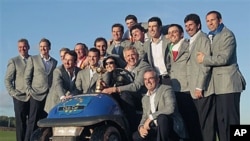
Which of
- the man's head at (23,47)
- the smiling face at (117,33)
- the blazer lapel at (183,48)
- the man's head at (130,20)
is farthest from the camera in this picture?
the man's head at (130,20)

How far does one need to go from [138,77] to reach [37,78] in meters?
2.69

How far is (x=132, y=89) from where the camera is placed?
7.93m

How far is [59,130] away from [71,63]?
1768mm

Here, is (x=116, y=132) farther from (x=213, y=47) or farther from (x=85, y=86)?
(x=213, y=47)

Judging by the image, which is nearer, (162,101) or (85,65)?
(162,101)

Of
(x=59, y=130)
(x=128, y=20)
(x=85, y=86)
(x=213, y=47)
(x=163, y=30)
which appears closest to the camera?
(x=59, y=130)

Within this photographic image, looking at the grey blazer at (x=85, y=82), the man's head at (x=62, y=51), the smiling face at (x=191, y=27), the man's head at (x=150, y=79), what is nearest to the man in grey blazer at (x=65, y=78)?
the grey blazer at (x=85, y=82)

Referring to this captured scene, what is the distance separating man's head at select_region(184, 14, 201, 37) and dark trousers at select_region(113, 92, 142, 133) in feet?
4.80

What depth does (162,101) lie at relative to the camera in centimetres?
764

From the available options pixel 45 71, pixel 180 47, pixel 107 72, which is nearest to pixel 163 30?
pixel 180 47

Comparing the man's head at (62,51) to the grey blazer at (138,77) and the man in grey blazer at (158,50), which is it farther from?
the grey blazer at (138,77)

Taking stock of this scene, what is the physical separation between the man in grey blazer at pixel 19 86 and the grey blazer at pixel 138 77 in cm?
290

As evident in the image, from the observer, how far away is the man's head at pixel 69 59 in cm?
878

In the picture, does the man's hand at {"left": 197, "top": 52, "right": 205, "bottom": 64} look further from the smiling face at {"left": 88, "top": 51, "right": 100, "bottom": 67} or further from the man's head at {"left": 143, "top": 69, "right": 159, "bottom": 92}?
the smiling face at {"left": 88, "top": 51, "right": 100, "bottom": 67}
